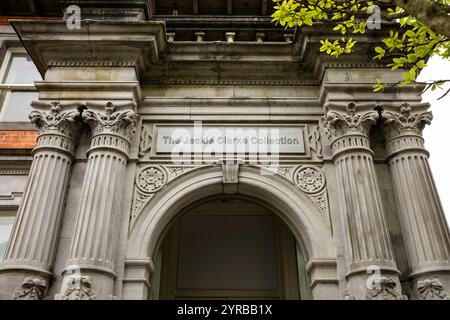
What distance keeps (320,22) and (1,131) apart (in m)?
6.73

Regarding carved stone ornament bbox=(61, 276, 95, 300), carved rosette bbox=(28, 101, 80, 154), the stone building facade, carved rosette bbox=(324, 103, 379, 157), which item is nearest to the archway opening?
the stone building facade

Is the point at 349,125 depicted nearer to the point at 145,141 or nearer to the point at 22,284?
the point at 145,141

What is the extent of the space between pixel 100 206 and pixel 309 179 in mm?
3234

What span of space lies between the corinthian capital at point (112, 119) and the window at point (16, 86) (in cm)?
313

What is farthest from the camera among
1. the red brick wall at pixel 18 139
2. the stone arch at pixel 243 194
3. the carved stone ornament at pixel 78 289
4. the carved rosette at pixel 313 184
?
the red brick wall at pixel 18 139

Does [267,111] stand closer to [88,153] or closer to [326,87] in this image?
[326,87]

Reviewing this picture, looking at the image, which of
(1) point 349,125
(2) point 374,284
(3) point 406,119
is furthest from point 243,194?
(3) point 406,119

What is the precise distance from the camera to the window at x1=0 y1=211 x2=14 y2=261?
7.83 meters

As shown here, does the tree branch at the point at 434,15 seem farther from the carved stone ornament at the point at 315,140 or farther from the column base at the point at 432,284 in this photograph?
the column base at the point at 432,284

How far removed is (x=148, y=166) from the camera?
22.0 ft

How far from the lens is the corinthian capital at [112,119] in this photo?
6.54 metres

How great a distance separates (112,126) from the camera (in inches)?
257

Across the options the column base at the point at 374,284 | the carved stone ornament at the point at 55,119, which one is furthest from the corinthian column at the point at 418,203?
the carved stone ornament at the point at 55,119
